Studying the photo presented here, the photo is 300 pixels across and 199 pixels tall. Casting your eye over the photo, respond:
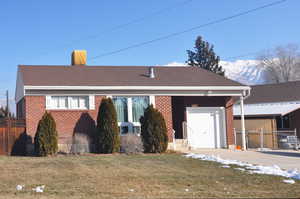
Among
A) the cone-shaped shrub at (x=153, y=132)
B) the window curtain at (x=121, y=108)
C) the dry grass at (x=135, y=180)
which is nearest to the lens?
the dry grass at (x=135, y=180)

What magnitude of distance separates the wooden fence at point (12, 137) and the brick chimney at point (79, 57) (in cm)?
592

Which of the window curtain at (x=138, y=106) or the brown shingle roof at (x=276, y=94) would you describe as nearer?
the window curtain at (x=138, y=106)

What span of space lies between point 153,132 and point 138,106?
2150mm

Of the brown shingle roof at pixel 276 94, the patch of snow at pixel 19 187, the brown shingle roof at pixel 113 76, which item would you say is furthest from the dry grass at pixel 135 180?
the brown shingle roof at pixel 276 94

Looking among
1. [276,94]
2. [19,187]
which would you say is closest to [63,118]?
[19,187]

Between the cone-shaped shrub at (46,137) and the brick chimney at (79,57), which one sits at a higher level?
the brick chimney at (79,57)

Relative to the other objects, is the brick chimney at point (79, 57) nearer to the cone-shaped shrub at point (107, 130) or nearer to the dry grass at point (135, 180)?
the cone-shaped shrub at point (107, 130)

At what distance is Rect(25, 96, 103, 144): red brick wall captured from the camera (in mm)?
17859

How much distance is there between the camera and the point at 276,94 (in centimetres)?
3475

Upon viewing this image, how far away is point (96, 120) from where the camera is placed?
18.5m

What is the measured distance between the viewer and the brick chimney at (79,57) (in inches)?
895

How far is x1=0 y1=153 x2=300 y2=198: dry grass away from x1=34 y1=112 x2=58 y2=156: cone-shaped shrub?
7.06 feet

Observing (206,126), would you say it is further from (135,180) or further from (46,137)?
(135,180)

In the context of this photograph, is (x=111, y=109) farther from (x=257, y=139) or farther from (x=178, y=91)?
(x=257, y=139)
